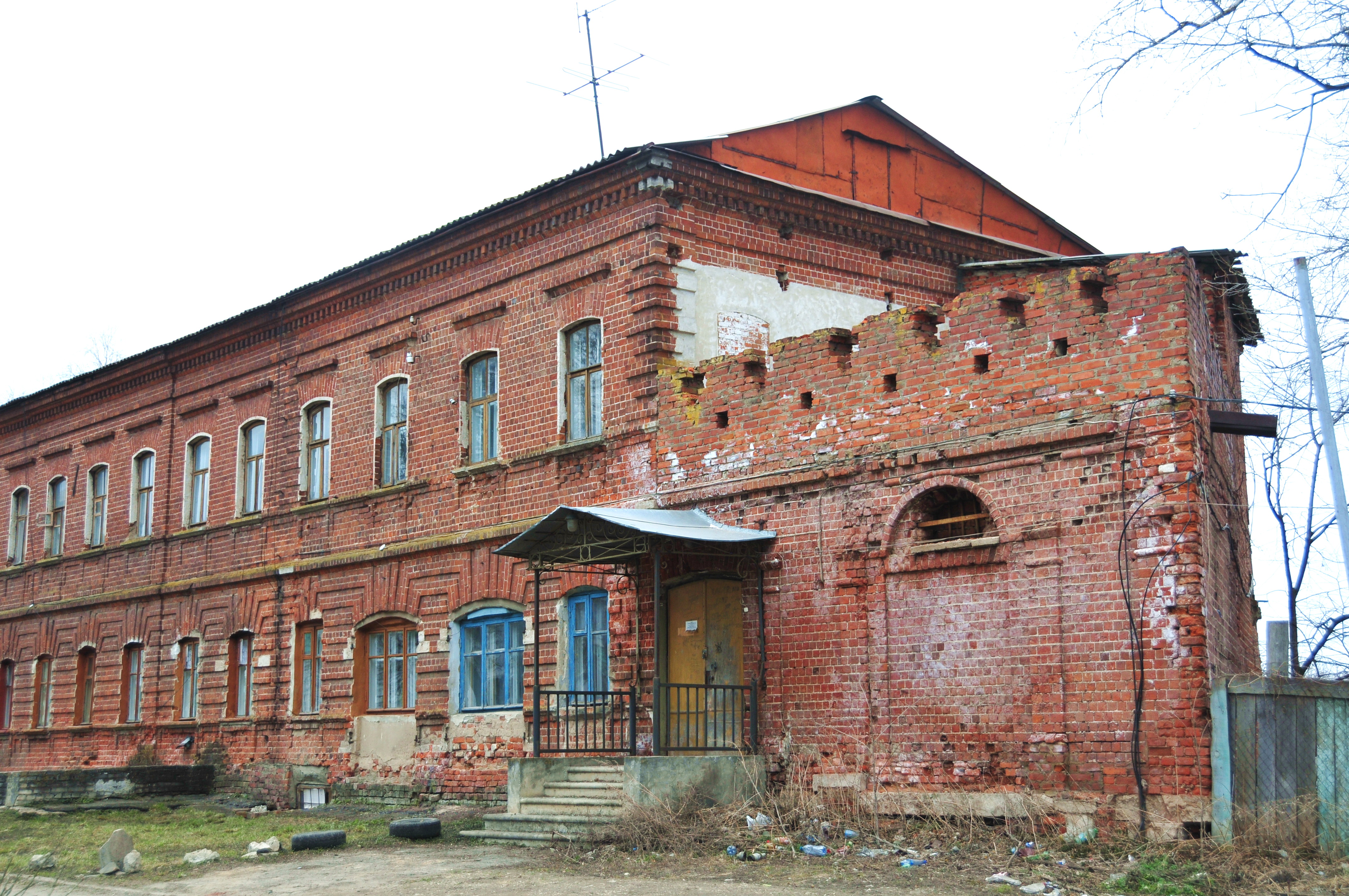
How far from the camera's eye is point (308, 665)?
804 inches

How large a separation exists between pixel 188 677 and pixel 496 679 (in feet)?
28.8

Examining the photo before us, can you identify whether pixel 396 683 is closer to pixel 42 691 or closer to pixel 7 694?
pixel 42 691

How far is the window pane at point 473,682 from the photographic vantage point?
1733 cm

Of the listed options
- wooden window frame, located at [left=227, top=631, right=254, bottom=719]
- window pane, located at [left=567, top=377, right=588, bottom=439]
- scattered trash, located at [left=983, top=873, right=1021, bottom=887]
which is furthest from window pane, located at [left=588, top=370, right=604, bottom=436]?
wooden window frame, located at [left=227, top=631, right=254, bottom=719]

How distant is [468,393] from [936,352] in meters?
7.59

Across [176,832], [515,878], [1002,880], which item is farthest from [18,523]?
[1002,880]

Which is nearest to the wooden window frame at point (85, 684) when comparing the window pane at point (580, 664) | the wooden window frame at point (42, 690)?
the wooden window frame at point (42, 690)

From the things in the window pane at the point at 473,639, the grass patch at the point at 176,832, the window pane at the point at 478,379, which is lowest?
the grass patch at the point at 176,832

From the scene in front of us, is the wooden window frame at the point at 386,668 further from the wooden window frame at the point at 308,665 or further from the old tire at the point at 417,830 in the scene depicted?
the old tire at the point at 417,830

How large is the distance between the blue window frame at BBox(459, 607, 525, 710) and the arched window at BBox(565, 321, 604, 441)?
253 cm

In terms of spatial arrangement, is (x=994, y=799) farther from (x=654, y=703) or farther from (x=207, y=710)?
(x=207, y=710)

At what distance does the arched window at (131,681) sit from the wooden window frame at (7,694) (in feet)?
15.8

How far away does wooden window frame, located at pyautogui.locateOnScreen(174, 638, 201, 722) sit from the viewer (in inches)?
904

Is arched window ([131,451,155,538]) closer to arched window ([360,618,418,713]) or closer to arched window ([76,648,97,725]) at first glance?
arched window ([76,648,97,725])
